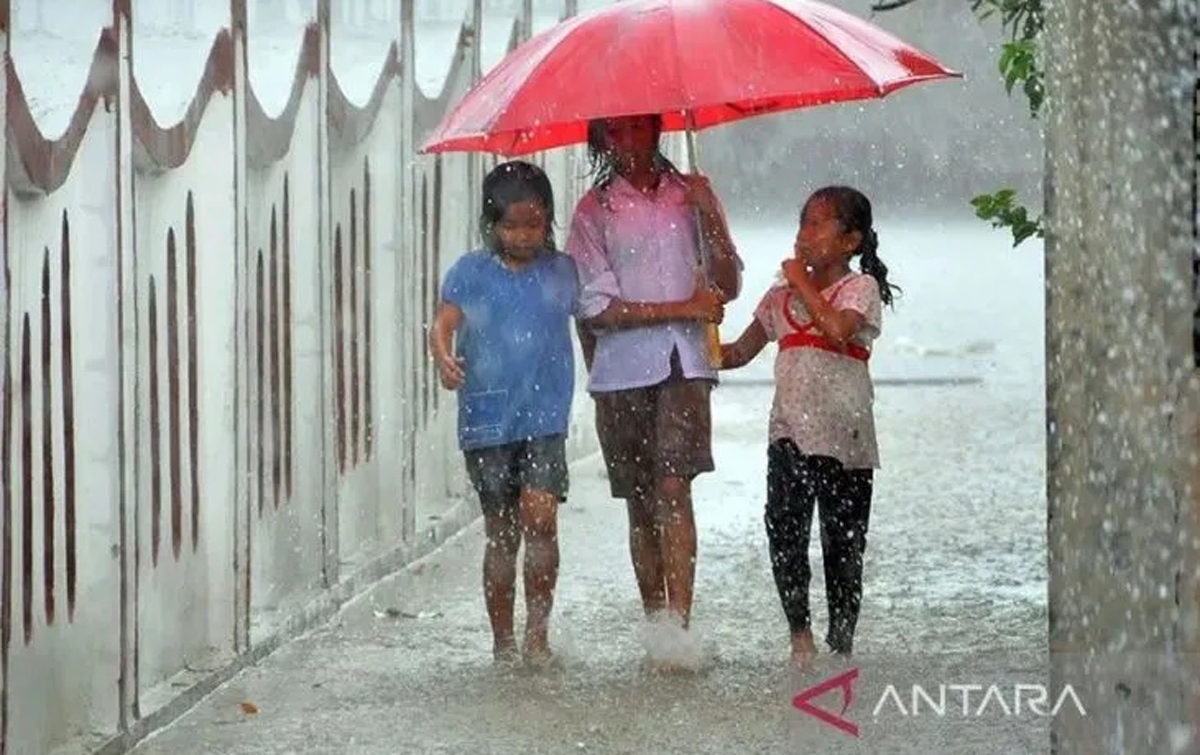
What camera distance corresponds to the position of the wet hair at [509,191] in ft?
25.7

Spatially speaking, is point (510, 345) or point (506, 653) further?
point (506, 653)

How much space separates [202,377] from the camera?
25.5 ft

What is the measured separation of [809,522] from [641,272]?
79 centimetres

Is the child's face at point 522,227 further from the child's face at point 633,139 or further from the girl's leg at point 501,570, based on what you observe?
the girl's leg at point 501,570

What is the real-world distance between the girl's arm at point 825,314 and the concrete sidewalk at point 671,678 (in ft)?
2.91

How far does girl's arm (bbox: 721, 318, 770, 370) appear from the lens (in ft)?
26.0

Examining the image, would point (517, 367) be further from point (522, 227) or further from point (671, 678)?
point (671, 678)

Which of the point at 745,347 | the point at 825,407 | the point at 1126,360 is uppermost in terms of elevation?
the point at 1126,360

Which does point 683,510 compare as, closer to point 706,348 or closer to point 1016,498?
point 706,348

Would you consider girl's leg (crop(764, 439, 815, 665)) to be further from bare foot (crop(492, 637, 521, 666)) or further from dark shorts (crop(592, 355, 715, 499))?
bare foot (crop(492, 637, 521, 666))

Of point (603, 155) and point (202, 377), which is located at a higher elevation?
point (603, 155)

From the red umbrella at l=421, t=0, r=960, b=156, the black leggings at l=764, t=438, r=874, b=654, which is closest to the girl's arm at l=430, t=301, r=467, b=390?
the red umbrella at l=421, t=0, r=960, b=156

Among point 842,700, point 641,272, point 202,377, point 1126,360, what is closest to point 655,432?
point 641,272

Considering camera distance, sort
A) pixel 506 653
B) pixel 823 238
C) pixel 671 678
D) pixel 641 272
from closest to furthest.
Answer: pixel 671 678
pixel 823 238
pixel 641 272
pixel 506 653
